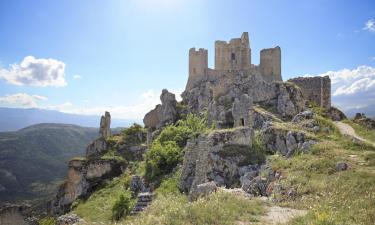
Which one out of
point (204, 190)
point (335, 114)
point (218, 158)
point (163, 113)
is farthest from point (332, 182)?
point (163, 113)

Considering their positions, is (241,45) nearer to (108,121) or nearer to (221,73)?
(221,73)

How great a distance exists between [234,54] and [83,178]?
30737mm

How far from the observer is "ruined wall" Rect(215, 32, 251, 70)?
5994 cm

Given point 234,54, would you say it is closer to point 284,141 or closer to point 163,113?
point 163,113

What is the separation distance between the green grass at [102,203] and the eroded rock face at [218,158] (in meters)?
4.80

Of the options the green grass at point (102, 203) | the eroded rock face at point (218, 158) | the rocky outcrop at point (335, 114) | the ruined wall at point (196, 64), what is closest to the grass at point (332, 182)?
the eroded rock face at point (218, 158)

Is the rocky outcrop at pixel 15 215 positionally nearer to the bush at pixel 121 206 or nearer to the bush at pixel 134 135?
the bush at pixel 134 135

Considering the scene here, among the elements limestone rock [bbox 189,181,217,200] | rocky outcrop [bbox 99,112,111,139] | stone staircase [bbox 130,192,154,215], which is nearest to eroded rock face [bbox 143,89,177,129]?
rocky outcrop [bbox 99,112,111,139]

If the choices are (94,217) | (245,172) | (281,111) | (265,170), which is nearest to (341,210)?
(265,170)

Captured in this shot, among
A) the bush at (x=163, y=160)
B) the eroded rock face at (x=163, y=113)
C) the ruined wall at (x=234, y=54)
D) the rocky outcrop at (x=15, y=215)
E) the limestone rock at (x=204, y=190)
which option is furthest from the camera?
the ruined wall at (x=234, y=54)

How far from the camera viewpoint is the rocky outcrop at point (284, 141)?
72.5ft

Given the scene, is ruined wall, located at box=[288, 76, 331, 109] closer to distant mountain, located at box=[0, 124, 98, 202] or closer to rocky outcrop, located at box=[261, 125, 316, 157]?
rocky outcrop, located at box=[261, 125, 316, 157]

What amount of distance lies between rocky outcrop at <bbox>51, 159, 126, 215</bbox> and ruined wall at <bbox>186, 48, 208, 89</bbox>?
23.8 m

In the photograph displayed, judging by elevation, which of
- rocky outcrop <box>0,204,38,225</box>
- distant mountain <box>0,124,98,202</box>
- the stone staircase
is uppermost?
the stone staircase
